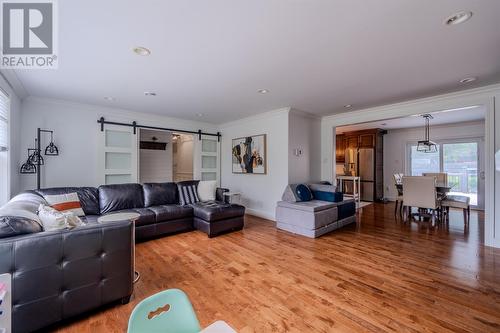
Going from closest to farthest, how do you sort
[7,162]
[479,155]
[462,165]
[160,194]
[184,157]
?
[7,162] → [160,194] → [479,155] → [462,165] → [184,157]

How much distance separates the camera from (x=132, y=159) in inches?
190

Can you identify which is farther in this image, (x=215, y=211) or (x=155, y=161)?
(x=155, y=161)

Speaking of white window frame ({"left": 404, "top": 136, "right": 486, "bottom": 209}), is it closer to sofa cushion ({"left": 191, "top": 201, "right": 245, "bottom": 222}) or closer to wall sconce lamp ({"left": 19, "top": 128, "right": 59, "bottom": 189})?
sofa cushion ({"left": 191, "top": 201, "right": 245, "bottom": 222})

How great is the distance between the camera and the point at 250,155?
17.9 ft

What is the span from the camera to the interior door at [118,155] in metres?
4.50

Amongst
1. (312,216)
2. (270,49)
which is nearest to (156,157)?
(312,216)

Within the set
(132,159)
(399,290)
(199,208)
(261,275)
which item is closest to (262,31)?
(261,275)

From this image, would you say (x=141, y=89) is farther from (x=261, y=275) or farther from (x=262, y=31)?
(x=261, y=275)

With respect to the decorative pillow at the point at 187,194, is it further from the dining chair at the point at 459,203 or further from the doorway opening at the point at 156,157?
the dining chair at the point at 459,203

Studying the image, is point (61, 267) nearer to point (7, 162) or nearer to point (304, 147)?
point (7, 162)

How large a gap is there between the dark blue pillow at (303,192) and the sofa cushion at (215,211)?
1.17 metres

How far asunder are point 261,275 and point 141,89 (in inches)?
126

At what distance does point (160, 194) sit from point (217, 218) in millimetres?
1314

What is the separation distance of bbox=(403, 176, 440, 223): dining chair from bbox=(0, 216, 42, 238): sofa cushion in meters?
6.01
